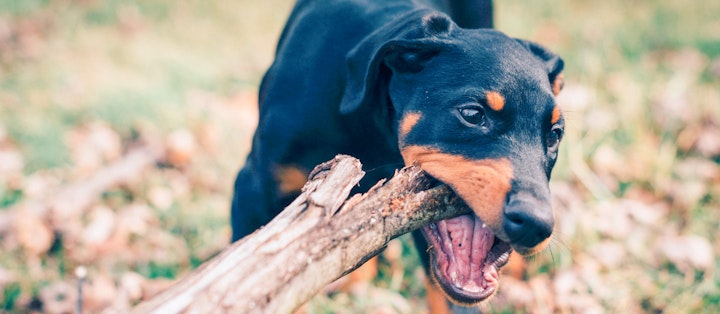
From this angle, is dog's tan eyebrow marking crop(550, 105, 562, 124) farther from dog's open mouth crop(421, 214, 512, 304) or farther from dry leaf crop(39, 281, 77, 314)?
dry leaf crop(39, 281, 77, 314)

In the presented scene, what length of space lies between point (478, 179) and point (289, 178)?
893 millimetres

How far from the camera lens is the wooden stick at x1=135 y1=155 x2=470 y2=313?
144cm

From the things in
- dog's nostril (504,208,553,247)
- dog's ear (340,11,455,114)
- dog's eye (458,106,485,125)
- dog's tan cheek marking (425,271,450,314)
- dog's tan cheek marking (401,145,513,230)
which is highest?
dog's ear (340,11,455,114)

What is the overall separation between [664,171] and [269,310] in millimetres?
3116

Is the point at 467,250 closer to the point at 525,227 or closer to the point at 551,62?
the point at 525,227

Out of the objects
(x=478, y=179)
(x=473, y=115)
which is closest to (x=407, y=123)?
(x=473, y=115)

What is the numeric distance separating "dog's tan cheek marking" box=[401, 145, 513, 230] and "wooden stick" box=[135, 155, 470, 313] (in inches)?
5.9

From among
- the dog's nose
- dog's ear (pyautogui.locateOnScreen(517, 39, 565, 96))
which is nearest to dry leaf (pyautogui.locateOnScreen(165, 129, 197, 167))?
dog's ear (pyautogui.locateOnScreen(517, 39, 565, 96))

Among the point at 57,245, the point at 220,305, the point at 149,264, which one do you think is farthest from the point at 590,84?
the point at 220,305

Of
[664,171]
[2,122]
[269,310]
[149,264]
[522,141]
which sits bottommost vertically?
[664,171]

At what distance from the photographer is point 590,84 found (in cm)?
491

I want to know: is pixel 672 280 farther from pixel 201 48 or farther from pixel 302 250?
pixel 201 48

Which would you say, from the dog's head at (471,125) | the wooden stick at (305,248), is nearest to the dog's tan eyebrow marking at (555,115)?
the dog's head at (471,125)

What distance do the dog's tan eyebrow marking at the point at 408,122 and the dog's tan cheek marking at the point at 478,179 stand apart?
172mm
